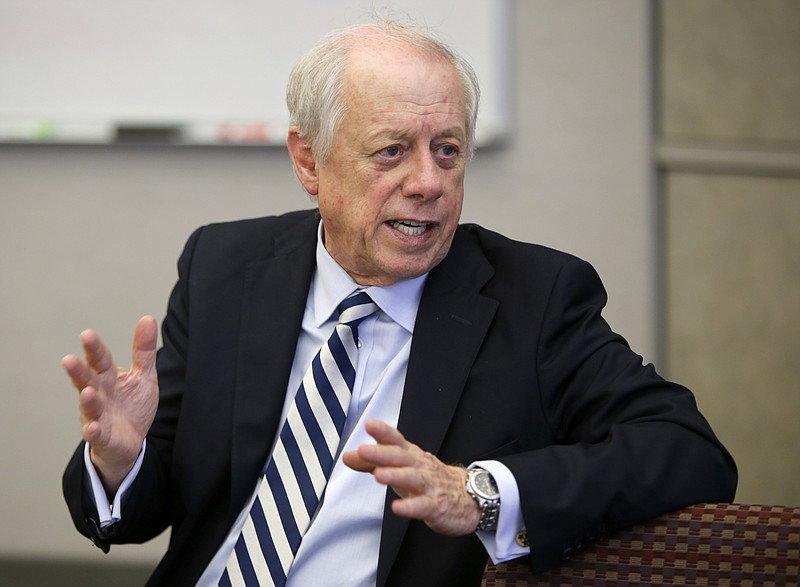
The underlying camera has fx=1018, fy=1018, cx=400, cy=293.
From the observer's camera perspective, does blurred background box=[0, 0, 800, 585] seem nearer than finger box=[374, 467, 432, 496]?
No

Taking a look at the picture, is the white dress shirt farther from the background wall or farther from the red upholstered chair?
the background wall

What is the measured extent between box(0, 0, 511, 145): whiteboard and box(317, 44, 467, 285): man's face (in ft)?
4.93

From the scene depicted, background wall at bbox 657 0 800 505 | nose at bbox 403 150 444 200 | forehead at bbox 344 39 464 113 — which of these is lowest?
background wall at bbox 657 0 800 505

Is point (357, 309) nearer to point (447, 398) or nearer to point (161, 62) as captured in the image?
point (447, 398)

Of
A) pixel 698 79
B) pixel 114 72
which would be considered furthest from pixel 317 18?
pixel 698 79

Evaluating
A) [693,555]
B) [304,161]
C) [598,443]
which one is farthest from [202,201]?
[693,555]

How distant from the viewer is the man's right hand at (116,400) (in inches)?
60.2

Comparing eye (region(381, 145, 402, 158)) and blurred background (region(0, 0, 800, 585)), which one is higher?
eye (region(381, 145, 402, 158))

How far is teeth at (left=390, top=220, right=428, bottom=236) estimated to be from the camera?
5.92 feet

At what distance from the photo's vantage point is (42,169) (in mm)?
3324

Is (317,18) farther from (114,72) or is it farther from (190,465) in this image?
(190,465)

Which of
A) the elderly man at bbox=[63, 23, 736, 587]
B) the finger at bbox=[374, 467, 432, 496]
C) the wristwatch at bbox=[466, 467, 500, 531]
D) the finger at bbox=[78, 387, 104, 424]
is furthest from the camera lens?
the elderly man at bbox=[63, 23, 736, 587]

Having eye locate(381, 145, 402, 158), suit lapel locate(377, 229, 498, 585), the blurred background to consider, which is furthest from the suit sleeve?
the blurred background

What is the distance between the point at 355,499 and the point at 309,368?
26 centimetres
